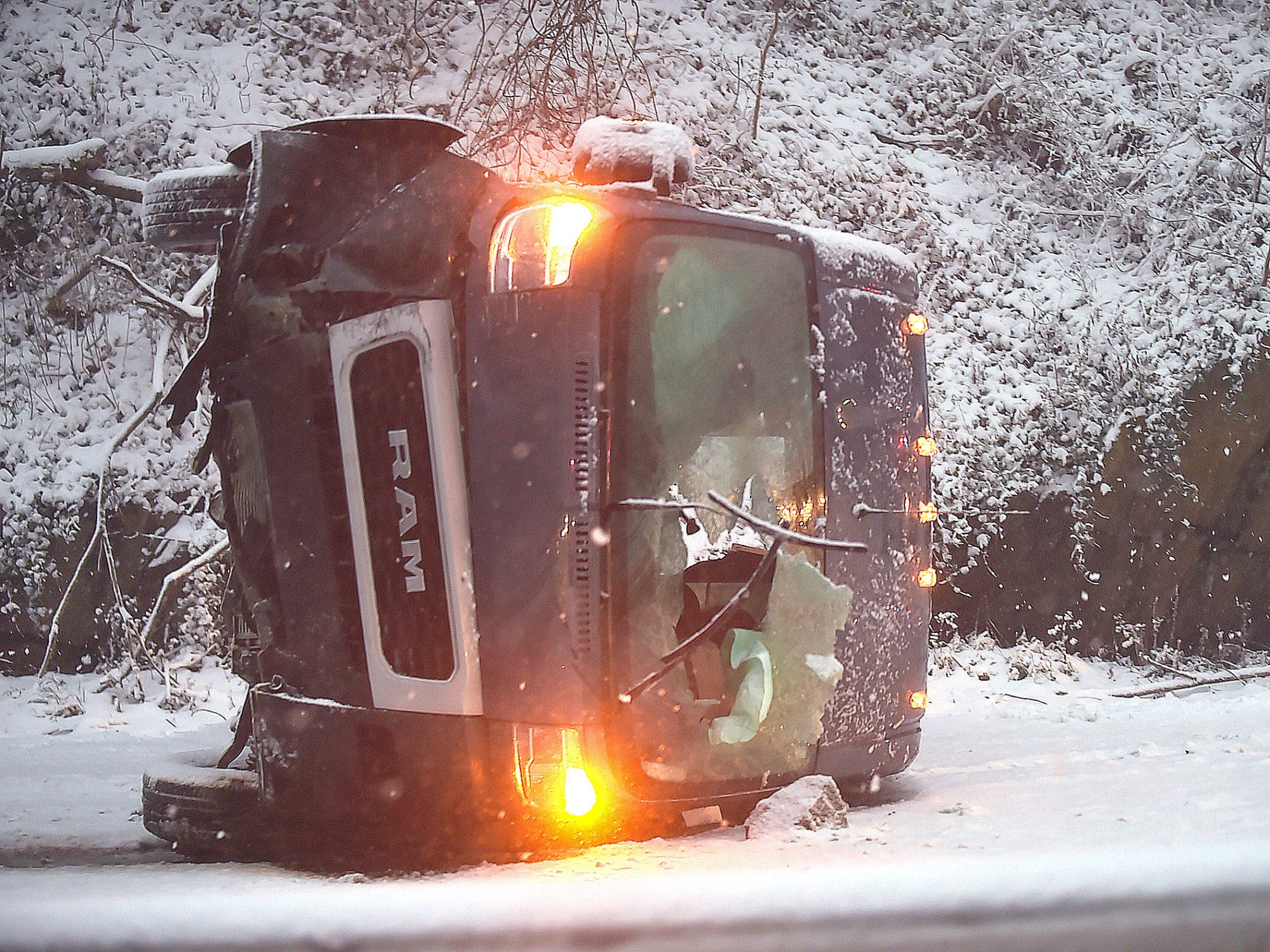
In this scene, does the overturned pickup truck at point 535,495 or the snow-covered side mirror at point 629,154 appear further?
the snow-covered side mirror at point 629,154

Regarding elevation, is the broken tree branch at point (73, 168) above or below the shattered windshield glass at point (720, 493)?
above

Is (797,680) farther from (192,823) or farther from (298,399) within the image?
(192,823)

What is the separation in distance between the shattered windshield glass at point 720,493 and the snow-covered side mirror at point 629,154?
0.38 metres

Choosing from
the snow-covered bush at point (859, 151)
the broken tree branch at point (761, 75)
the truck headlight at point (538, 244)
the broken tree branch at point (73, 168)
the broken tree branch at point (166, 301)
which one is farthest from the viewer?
the broken tree branch at point (761, 75)

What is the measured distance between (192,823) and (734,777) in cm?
195

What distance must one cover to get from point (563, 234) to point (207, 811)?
7.73 feet

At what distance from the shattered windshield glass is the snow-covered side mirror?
38 cm

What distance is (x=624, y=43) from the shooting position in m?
9.45

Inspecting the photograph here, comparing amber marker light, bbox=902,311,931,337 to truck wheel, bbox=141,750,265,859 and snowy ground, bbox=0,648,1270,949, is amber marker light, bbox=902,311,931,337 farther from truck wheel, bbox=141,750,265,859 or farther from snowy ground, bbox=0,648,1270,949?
truck wheel, bbox=141,750,265,859

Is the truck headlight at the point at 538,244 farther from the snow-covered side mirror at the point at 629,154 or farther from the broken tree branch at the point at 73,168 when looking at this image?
the broken tree branch at the point at 73,168

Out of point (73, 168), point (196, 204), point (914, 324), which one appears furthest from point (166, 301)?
point (914, 324)

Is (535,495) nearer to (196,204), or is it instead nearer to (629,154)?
(629,154)

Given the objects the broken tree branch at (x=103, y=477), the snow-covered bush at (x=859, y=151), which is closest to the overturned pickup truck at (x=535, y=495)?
the snow-covered bush at (x=859, y=151)

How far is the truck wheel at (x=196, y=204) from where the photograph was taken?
377 centimetres
